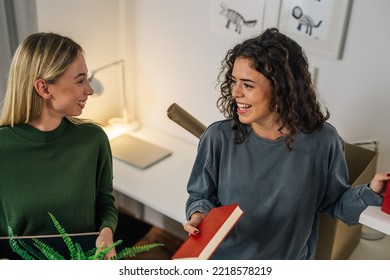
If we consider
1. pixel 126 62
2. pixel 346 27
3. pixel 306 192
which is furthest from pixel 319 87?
pixel 126 62

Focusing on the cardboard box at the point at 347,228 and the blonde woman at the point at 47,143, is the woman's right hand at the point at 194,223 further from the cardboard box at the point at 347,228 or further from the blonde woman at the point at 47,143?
the cardboard box at the point at 347,228

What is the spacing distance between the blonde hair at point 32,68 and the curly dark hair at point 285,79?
0.37m

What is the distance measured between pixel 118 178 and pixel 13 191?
72 centimetres

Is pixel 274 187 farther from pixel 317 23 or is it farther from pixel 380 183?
pixel 317 23

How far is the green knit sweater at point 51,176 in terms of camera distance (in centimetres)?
102

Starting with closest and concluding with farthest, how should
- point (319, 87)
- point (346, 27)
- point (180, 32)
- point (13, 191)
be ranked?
point (13, 191) → point (346, 27) → point (319, 87) → point (180, 32)

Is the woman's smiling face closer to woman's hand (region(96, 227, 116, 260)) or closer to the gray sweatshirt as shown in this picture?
the gray sweatshirt

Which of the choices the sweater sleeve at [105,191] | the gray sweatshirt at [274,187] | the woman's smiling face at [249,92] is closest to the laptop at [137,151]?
the sweater sleeve at [105,191]

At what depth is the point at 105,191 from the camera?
1149 millimetres

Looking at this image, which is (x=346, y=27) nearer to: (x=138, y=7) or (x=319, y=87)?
(x=319, y=87)

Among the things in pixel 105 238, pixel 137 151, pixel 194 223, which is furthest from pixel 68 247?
pixel 137 151

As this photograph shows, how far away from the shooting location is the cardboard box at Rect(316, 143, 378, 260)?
4.17 ft

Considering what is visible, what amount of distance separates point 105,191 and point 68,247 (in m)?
0.25

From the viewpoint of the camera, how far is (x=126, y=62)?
6.91 ft
